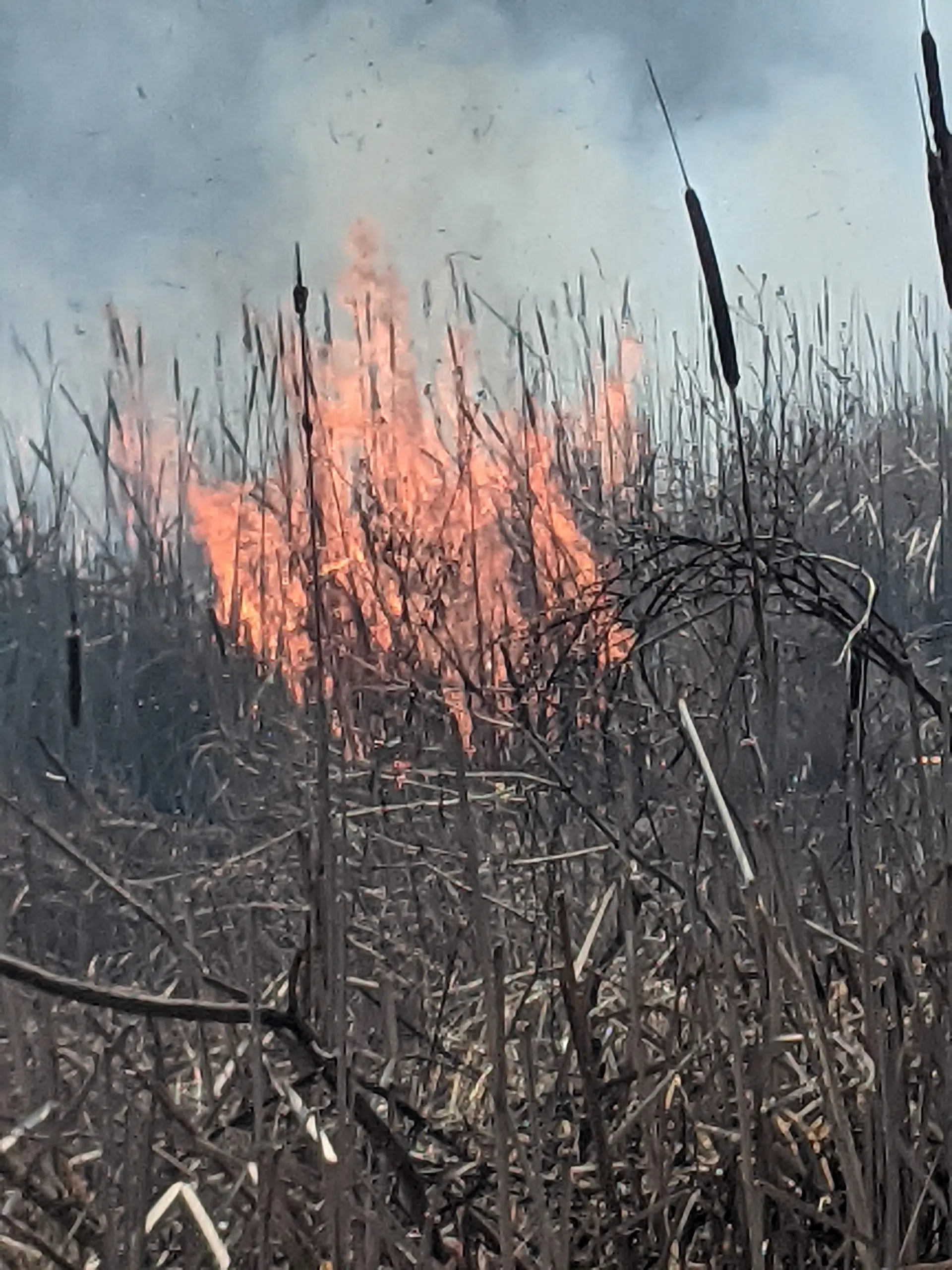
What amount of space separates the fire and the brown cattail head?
1.33 m

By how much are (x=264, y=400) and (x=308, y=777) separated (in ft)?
2.70

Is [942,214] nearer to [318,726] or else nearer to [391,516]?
[318,726]

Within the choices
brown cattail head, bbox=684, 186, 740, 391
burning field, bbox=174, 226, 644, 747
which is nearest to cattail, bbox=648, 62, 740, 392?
brown cattail head, bbox=684, 186, 740, 391

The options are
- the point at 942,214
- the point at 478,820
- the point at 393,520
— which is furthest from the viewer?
the point at 393,520

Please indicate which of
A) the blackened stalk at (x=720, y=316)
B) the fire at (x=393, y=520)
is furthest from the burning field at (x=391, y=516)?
the blackened stalk at (x=720, y=316)

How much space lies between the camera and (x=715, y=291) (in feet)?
2.41

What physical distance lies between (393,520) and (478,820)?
83 cm

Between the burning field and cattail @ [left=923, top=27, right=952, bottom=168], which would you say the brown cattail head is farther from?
the burning field

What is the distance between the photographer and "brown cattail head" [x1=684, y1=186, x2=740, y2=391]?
706mm

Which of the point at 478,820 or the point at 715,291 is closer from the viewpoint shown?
the point at 715,291

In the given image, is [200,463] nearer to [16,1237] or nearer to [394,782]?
[394,782]

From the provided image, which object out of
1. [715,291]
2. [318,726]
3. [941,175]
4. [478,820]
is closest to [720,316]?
[715,291]

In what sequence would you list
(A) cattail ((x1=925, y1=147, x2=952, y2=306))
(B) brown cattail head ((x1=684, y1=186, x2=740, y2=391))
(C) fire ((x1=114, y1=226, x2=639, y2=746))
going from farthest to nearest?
(C) fire ((x1=114, y1=226, x2=639, y2=746)), (B) brown cattail head ((x1=684, y1=186, x2=740, y2=391)), (A) cattail ((x1=925, y1=147, x2=952, y2=306))

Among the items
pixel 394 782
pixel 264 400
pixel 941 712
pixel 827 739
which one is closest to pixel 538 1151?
pixel 941 712
